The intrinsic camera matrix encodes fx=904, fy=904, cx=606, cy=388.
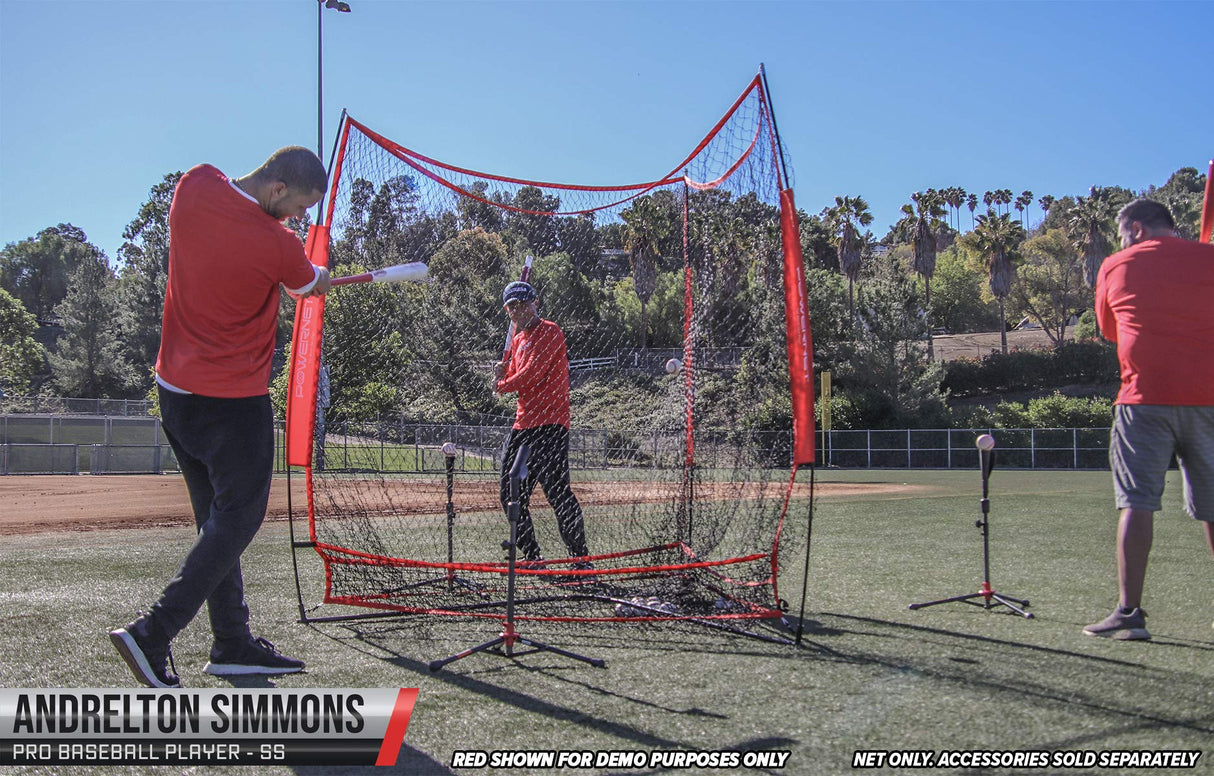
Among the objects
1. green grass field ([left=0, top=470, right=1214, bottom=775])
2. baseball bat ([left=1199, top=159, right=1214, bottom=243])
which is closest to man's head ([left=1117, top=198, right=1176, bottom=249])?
baseball bat ([left=1199, top=159, right=1214, bottom=243])

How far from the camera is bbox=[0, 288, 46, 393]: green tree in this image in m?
51.4

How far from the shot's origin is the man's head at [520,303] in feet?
17.6

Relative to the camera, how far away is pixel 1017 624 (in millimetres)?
4508

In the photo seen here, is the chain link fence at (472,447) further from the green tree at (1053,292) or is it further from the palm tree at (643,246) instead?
the green tree at (1053,292)

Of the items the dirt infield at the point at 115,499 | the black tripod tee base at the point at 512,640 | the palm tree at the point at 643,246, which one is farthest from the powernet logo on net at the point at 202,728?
the palm tree at the point at 643,246

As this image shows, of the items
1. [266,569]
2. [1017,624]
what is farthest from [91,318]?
[1017,624]

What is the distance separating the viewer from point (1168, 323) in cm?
412

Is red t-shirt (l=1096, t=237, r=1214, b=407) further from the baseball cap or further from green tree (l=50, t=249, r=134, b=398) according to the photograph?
green tree (l=50, t=249, r=134, b=398)

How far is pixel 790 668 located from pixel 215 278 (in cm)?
275

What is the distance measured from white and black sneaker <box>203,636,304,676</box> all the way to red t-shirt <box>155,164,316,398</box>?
1031 mm

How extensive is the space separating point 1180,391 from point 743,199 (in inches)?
91.7

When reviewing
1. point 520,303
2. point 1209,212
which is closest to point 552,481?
point 520,303

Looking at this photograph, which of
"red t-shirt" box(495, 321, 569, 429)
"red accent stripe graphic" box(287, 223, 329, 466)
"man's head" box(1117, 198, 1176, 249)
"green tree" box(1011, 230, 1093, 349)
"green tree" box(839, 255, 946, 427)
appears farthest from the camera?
"green tree" box(1011, 230, 1093, 349)

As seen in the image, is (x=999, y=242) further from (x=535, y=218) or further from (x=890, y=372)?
(x=535, y=218)
